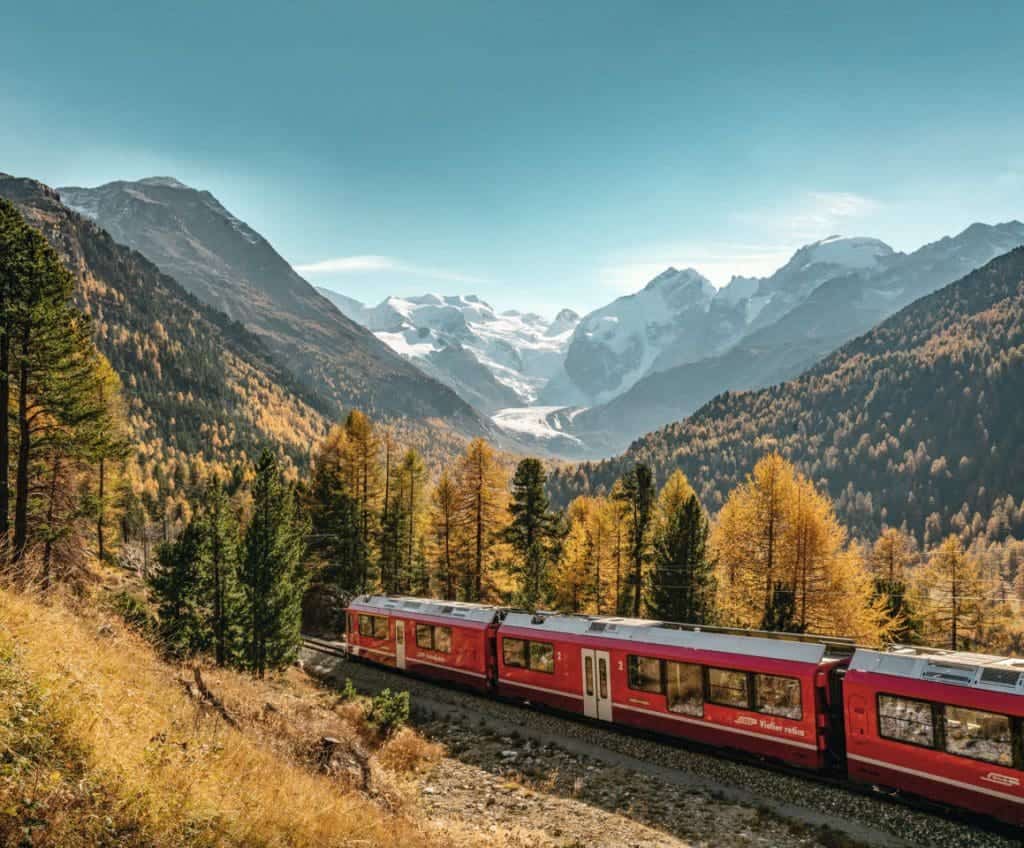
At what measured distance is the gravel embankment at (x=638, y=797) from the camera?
50.9 ft

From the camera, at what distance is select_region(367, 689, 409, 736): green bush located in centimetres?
2255

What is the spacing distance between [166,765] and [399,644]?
23.4m

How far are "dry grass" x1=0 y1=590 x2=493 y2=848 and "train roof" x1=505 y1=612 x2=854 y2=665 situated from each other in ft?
29.8

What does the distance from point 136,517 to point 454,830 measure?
73080 mm

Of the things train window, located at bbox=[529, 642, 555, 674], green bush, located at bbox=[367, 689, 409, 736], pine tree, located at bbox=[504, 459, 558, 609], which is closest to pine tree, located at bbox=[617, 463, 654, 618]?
pine tree, located at bbox=[504, 459, 558, 609]

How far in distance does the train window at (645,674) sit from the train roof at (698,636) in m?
0.61

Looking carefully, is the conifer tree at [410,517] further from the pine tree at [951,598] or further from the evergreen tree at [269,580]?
the pine tree at [951,598]

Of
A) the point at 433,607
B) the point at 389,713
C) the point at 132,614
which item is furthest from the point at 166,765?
the point at 433,607

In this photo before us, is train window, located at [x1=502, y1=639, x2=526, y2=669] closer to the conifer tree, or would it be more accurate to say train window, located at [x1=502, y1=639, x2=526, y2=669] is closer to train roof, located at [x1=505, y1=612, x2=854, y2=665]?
train roof, located at [x1=505, y1=612, x2=854, y2=665]

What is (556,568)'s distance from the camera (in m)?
52.4

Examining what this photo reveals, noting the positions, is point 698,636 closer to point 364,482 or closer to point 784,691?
point 784,691

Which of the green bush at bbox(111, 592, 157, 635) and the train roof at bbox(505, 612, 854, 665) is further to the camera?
the green bush at bbox(111, 592, 157, 635)

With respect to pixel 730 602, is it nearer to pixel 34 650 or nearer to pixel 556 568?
pixel 556 568

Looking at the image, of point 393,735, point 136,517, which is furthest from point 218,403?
point 393,735
